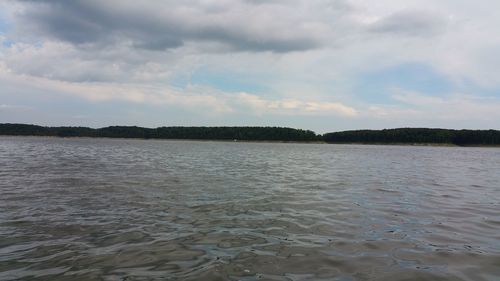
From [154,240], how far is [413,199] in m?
12.5

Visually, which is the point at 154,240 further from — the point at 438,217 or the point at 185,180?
the point at 185,180

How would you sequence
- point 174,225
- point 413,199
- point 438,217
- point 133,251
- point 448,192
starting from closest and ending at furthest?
point 133,251
point 174,225
point 438,217
point 413,199
point 448,192

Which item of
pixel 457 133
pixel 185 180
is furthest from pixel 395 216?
pixel 457 133

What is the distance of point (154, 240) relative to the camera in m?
9.27

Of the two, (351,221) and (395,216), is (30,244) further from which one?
(395,216)

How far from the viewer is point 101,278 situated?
678 cm

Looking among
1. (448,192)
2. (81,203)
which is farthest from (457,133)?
(81,203)

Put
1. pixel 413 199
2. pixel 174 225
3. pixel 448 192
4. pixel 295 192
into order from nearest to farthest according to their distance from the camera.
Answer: pixel 174 225 < pixel 413 199 < pixel 295 192 < pixel 448 192

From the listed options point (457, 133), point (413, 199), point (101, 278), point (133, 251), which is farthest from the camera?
point (457, 133)

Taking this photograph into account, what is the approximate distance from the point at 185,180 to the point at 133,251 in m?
13.7

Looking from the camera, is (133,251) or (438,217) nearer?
(133,251)

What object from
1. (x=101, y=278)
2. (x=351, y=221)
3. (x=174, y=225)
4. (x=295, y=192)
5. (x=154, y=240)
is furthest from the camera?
(x=295, y=192)

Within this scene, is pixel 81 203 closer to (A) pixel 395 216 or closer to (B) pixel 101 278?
(B) pixel 101 278

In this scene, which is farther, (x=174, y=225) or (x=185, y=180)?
(x=185, y=180)
